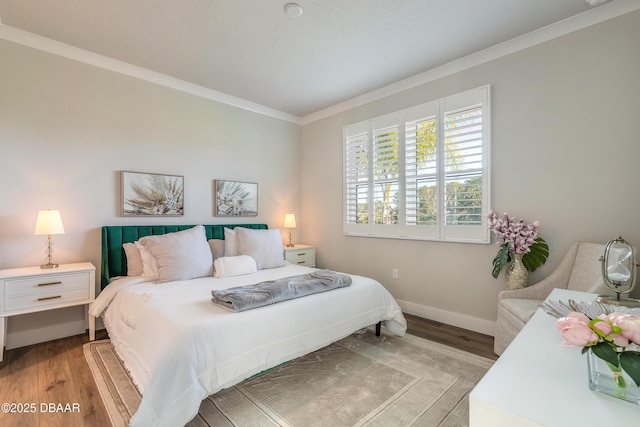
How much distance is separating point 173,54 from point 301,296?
8.72ft

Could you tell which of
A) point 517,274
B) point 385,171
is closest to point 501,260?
point 517,274

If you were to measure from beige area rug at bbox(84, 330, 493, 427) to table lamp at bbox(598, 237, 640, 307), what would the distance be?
3.45 ft

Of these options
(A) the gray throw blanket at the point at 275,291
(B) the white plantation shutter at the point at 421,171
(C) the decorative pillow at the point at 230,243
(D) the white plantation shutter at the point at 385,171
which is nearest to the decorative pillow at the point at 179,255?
(C) the decorative pillow at the point at 230,243

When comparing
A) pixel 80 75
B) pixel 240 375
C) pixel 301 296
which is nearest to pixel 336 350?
pixel 301 296

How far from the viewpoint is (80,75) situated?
2.97 metres

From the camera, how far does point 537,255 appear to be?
263 cm

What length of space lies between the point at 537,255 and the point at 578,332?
2222mm

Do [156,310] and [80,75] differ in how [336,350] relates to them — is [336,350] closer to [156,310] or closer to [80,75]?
[156,310]

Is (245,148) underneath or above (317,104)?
underneath

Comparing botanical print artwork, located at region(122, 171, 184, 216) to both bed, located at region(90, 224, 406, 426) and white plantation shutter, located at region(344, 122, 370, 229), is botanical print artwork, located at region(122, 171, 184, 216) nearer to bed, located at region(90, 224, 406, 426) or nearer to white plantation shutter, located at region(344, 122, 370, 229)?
bed, located at region(90, 224, 406, 426)

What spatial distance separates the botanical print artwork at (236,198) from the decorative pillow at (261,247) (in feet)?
2.08

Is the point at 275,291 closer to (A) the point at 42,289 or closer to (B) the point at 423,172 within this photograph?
(A) the point at 42,289

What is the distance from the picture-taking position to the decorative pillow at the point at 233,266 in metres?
2.98

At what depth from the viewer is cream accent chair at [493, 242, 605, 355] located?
221cm
